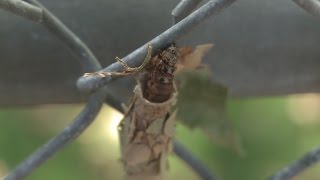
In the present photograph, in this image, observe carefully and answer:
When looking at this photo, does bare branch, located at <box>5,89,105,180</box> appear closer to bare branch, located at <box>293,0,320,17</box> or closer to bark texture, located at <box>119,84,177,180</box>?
bark texture, located at <box>119,84,177,180</box>

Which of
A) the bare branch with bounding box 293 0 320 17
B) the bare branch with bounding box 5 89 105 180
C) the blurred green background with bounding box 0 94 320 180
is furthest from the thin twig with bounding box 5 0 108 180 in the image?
the blurred green background with bounding box 0 94 320 180

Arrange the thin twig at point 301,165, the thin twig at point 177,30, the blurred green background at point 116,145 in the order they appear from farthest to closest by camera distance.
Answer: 1. the blurred green background at point 116,145
2. the thin twig at point 301,165
3. the thin twig at point 177,30

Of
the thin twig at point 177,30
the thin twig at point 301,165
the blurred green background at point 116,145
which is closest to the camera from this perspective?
the thin twig at point 177,30

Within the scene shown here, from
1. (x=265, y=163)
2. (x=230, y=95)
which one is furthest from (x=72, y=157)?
(x=230, y=95)

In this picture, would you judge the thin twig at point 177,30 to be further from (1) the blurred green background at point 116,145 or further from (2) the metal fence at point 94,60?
(1) the blurred green background at point 116,145

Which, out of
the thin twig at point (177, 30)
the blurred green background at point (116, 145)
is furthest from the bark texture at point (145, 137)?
the blurred green background at point (116, 145)

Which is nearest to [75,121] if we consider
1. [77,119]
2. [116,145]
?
[77,119]
